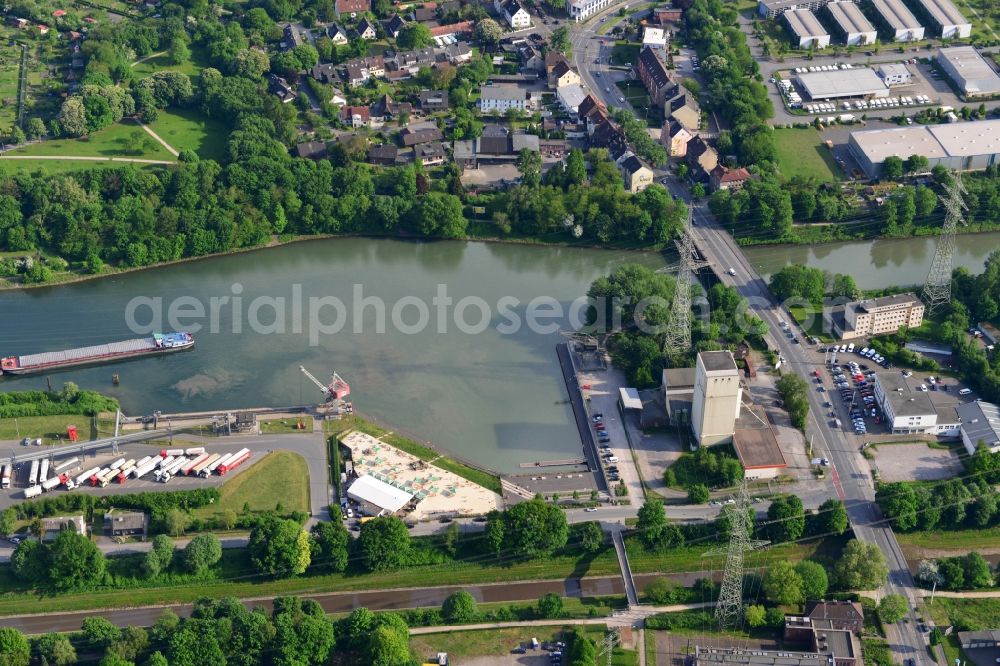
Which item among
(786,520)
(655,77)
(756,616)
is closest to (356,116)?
(655,77)

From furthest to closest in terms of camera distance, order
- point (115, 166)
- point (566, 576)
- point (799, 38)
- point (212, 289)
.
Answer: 1. point (799, 38)
2. point (115, 166)
3. point (212, 289)
4. point (566, 576)

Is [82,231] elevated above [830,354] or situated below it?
above

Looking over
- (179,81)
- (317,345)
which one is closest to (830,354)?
(317,345)

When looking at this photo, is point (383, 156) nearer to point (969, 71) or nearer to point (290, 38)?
point (290, 38)

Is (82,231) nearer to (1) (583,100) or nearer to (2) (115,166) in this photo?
(2) (115,166)

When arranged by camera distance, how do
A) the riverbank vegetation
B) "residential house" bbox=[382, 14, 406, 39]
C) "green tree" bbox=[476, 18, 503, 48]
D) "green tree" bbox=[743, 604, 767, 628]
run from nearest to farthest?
1. "green tree" bbox=[743, 604, 767, 628]
2. the riverbank vegetation
3. "green tree" bbox=[476, 18, 503, 48]
4. "residential house" bbox=[382, 14, 406, 39]

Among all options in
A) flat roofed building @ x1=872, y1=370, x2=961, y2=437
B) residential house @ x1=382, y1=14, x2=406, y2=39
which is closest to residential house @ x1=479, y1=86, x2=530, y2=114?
residential house @ x1=382, y1=14, x2=406, y2=39

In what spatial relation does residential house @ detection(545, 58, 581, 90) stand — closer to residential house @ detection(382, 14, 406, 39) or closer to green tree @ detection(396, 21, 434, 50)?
green tree @ detection(396, 21, 434, 50)
